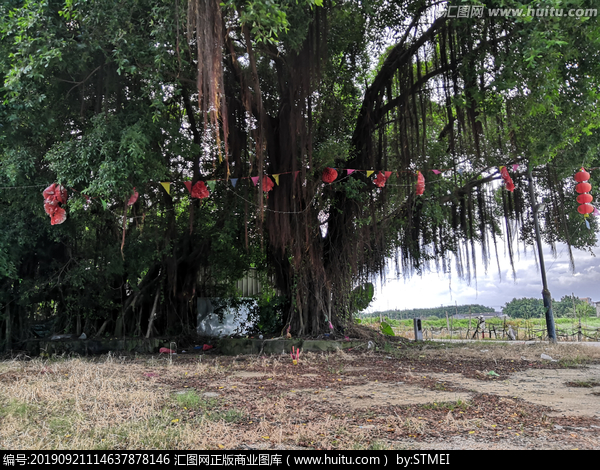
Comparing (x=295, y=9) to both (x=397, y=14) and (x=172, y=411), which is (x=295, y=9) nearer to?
(x=397, y=14)

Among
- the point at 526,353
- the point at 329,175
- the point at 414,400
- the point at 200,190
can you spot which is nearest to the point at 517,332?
the point at 526,353

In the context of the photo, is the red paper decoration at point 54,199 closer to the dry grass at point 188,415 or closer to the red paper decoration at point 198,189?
the red paper decoration at point 198,189

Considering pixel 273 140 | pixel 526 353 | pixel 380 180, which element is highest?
pixel 273 140

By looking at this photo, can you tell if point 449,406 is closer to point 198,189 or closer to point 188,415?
point 188,415

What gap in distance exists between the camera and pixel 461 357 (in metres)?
6.93

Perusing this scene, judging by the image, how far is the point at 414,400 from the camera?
142 inches

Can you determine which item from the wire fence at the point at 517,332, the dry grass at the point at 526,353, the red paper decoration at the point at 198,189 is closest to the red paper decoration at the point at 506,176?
the dry grass at the point at 526,353

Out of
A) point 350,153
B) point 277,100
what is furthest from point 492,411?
point 277,100

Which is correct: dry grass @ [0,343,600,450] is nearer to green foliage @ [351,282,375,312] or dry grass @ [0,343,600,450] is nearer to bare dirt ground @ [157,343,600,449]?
bare dirt ground @ [157,343,600,449]

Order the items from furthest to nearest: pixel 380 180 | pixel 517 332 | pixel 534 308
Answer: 1. pixel 534 308
2. pixel 517 332
3. pixel 380 180

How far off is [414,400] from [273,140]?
4.96 m

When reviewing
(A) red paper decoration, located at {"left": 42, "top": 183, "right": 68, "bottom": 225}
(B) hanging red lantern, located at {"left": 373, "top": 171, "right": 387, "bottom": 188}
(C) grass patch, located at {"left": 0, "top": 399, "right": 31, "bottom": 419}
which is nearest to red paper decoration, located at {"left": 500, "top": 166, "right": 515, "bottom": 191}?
(B) hanging red lantern, located at {"left": 373, "top": 171, "right": 387, "bottom": 188}

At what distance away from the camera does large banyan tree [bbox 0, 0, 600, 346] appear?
4902 millimetres

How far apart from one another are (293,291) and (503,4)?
5714mm
